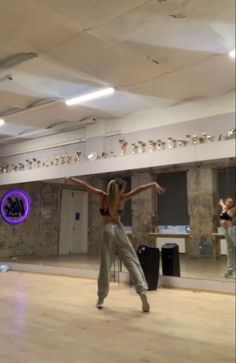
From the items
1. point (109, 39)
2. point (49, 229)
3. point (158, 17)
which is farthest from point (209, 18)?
point (49, 229)

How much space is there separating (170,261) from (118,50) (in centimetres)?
279

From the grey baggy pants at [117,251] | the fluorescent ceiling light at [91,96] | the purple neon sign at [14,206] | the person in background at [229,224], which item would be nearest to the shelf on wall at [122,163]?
the person in background at [229,224]

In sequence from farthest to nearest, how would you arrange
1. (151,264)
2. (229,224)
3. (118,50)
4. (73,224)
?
(73,224) < (151,264) < (118,50) < (229,224)

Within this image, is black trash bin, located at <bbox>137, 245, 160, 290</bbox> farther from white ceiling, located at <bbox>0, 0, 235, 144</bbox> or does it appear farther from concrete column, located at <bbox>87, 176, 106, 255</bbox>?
concrete column, located at <bbox>87, 176, 106, 255</bbox>

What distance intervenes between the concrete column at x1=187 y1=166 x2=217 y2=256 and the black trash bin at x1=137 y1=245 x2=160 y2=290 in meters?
1.22

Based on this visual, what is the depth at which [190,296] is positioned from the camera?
12.0 feet

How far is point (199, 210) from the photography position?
17.8 ft

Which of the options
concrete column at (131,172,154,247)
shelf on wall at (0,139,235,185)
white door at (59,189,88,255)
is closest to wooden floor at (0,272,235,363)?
shelf on wall at (0,139,235,185)

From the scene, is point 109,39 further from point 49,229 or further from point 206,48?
point 49,229

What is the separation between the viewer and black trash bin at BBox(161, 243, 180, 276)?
14.5 feet

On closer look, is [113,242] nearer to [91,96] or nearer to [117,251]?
[117,251]

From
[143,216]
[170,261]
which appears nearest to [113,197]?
[170,261]

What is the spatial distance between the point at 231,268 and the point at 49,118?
13.0 feet

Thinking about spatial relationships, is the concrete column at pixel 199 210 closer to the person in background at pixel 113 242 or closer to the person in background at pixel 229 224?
the person in background at pixel 229 224
